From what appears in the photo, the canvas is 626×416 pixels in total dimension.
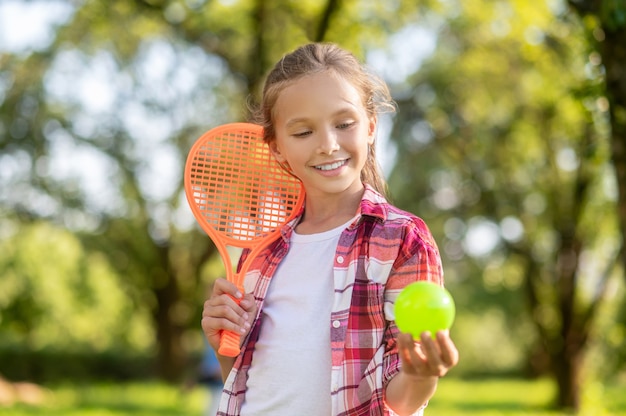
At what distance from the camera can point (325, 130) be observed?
207cm

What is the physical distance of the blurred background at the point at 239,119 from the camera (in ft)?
32.8

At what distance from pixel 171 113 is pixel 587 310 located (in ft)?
25.7

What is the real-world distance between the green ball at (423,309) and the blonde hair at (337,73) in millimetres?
612

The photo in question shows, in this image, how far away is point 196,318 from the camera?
20.1 m

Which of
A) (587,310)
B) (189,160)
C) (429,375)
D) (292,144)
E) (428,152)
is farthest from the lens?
(428,152)

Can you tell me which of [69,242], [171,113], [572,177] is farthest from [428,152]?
[69,242]

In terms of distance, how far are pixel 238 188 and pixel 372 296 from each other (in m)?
0.76

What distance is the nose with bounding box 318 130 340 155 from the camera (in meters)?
2.06

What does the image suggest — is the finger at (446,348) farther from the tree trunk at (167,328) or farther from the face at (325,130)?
the tree trunk at (167,328)

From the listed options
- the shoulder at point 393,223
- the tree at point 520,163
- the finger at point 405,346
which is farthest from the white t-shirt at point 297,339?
the tree at point 520,163

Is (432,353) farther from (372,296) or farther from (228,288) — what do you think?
(228,288)

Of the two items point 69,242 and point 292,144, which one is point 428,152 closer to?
point 69,242

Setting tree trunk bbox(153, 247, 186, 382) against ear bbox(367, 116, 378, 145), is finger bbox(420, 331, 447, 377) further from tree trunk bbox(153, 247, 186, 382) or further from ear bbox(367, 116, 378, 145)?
tree trunk bbox(153, 247, 186, 382)

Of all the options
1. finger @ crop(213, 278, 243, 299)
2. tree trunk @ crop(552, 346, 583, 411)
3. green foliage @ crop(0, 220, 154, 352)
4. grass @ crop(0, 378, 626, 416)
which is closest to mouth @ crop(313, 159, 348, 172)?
finger @ crop(213, 278, 243, 299)
